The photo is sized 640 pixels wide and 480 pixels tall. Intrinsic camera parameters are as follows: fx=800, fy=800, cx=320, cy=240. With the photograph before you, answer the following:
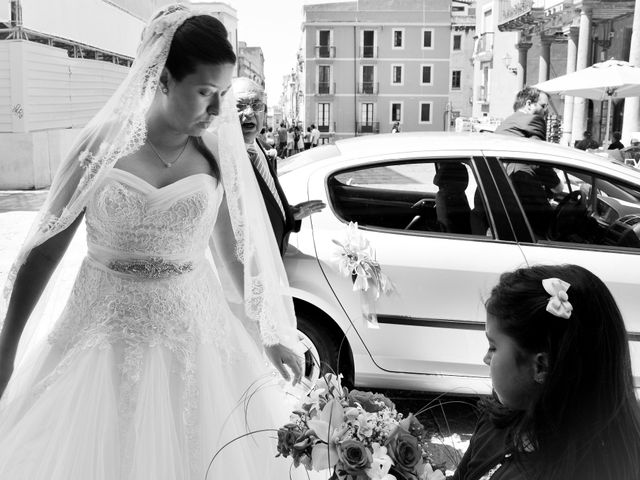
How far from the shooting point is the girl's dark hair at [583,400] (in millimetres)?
1673

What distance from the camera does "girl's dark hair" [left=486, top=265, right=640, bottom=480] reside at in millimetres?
1673

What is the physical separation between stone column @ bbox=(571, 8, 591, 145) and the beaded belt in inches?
1120

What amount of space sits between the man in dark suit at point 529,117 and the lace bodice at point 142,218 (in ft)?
15.5

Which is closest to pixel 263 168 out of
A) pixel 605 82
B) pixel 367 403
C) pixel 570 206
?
pixel 570 206

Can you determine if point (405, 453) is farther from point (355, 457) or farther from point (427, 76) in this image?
point (427, 76)

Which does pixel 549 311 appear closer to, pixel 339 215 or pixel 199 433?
pixel 199 433

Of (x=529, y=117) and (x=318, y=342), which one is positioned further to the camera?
(x=529, y=117)

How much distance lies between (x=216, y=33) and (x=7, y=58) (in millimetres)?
15975

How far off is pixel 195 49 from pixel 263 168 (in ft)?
4.74

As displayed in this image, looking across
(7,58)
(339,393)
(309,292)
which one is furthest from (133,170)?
(7,58)

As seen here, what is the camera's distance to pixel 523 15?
36500mm

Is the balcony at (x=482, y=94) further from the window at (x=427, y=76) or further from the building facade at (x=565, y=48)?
the window at (x=427, y=76)

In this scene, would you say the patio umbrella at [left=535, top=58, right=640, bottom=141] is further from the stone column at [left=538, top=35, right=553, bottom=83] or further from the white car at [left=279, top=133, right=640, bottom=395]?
the stone column at [left=538, top=35, right=553, bottom=83]

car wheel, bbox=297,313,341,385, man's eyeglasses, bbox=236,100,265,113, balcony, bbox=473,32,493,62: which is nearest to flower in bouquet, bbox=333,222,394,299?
car wheel, bbox=297,313,341,385
